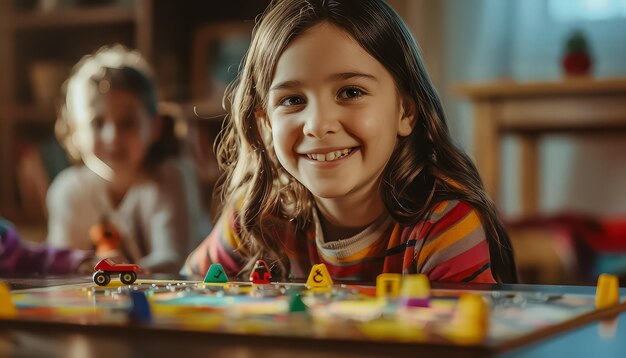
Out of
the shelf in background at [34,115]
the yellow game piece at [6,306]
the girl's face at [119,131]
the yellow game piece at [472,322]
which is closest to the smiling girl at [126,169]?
the girl's face at [119,131]

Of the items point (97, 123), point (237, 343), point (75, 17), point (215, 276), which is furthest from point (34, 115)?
point (237, 343)

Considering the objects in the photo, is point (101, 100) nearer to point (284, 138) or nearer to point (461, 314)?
point (284, 138)

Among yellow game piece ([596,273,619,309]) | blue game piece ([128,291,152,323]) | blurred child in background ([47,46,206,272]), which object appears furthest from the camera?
blurred child in background ([47,46,206,272])

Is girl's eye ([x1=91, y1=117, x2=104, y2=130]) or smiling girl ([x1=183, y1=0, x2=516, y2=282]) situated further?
girl's eye ([x1=91, y1=117, x2=104, y2=130])

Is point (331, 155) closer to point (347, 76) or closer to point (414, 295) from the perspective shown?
point (347, 76)

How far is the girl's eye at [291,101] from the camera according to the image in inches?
40.2

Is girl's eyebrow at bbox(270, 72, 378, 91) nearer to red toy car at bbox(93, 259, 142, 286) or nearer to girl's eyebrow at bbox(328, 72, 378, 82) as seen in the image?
girl's eyebrow at bbox(328, 72, 378, 82)

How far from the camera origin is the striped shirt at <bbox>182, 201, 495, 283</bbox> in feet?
3.29

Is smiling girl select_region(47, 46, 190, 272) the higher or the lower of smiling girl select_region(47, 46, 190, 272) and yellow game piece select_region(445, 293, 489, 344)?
the higher

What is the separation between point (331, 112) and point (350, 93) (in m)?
0.03

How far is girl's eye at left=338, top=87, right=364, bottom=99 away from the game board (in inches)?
10.0

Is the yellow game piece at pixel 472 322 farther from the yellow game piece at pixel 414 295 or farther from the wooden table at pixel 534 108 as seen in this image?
the wooden table at pixel 534 108

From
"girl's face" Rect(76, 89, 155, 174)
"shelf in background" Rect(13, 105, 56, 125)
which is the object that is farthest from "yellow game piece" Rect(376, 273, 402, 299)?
"shelf in background" Rect(13, 105, 56, 125)

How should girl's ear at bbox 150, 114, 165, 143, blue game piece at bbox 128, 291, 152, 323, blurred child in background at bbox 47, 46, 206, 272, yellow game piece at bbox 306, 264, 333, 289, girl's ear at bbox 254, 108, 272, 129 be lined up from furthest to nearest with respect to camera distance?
girl's ear at bbox 150, 114, 165, 143
blurred child in background at bbox 47, 46, 206, 272
girl's ear at bbox 254, 108, 272, 129
yellow game piece at bbox 306, 264, 333, 289
blue game piece at bbox 128, 291, 152, 323
